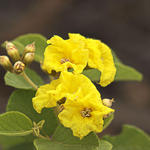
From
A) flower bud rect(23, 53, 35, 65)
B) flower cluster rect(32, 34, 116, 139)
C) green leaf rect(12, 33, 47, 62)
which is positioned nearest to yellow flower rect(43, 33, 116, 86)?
flower cluster rect(32, 34, 116, 139)

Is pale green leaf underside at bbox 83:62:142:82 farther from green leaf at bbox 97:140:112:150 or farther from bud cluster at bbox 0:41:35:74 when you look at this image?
green leaf at bbox 97:140:112:150

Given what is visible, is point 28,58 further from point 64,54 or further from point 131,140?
point 131,140

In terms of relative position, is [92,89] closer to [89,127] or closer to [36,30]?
[89,127]

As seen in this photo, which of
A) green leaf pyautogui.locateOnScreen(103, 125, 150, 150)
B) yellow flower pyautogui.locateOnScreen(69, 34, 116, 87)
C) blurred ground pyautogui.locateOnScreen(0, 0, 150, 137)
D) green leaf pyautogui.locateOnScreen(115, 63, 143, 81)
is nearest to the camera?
yellow flower pyautogui.locateOnScreen(69, 34, 116, 87)

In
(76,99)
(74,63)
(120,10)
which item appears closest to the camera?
(76,99)

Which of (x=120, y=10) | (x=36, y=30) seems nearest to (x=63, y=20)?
(x=36, y=30)
